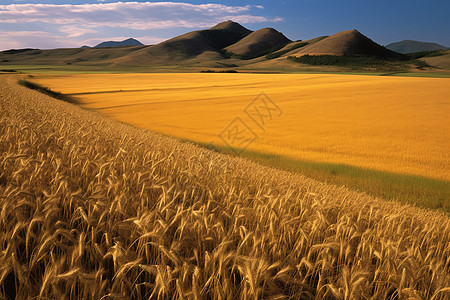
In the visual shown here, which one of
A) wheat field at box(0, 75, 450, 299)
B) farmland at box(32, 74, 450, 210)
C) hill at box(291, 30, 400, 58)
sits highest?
hill at box(291, 30, 400, 58)

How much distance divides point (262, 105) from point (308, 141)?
1433cm

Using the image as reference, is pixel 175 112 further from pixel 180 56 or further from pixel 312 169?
pixel 180 56

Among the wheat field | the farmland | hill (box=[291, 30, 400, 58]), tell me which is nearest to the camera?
the wheat field

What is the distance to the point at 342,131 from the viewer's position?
48.2 feet

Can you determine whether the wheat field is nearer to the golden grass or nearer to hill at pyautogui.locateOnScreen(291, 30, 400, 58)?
the golden grass

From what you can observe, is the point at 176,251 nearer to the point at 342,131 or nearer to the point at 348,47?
the point at 342,131

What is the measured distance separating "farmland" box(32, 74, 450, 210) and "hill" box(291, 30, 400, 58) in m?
128

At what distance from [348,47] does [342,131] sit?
152 meters

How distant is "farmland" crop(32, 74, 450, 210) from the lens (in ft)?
29.2

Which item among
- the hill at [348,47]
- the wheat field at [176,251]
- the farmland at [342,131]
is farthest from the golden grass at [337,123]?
the hill at [348,47]

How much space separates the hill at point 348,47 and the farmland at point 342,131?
127545 mm

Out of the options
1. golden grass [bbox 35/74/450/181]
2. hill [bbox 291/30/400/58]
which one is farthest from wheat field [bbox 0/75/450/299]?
hill [bbox 291/30/400/58]

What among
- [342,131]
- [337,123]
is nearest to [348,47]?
[337,123]

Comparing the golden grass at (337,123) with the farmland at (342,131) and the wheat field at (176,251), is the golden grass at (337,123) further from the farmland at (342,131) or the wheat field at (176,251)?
the wheat field at (176,251)
